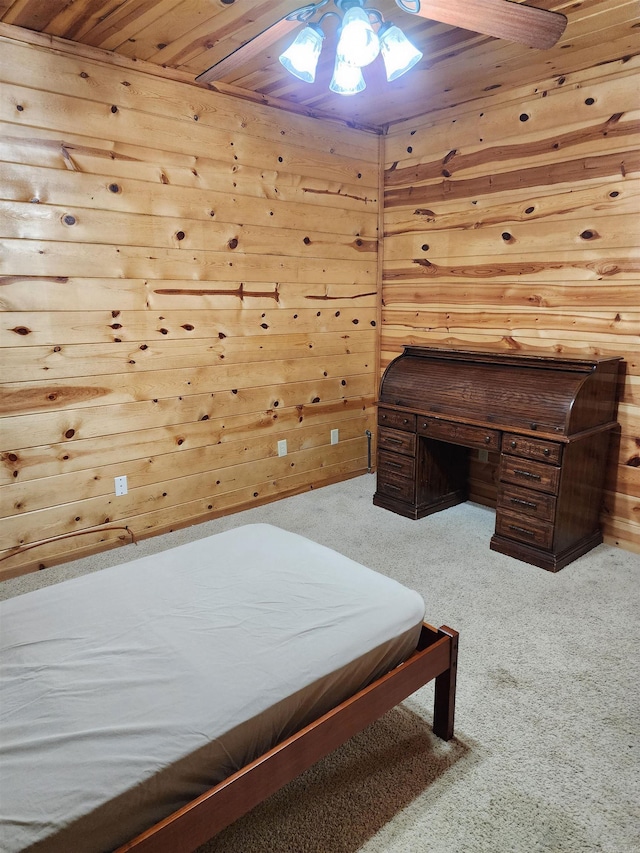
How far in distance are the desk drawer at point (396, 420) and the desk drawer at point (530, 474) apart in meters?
0.63

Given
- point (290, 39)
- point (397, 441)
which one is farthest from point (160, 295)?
point (397, 441)

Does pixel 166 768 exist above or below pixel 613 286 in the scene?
below

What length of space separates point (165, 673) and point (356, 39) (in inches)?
74.5

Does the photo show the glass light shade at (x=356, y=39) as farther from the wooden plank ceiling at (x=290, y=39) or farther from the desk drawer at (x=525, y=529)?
the desk drawer at (x=525, y=529)

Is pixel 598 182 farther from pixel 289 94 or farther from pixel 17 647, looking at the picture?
pixel 17 647

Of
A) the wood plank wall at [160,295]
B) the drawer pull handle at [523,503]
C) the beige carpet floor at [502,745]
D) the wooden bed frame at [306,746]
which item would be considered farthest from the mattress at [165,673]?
the drawer pull handle at [523,503]

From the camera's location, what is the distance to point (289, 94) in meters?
3.15

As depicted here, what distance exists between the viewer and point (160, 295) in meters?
2.97

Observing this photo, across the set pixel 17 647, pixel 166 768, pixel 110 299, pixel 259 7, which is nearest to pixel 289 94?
pixel 259 7

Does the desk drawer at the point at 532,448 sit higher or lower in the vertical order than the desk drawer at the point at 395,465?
higher

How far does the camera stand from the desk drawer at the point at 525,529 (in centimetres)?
272

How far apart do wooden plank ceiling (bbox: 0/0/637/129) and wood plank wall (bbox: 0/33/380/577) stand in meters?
0.14

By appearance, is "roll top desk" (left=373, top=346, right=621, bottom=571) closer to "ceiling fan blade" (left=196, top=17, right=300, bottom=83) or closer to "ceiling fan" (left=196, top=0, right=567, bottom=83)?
"ceiling fan" (left=196, top=0, right=567, bottom=83)

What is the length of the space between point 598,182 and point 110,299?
2596mm
